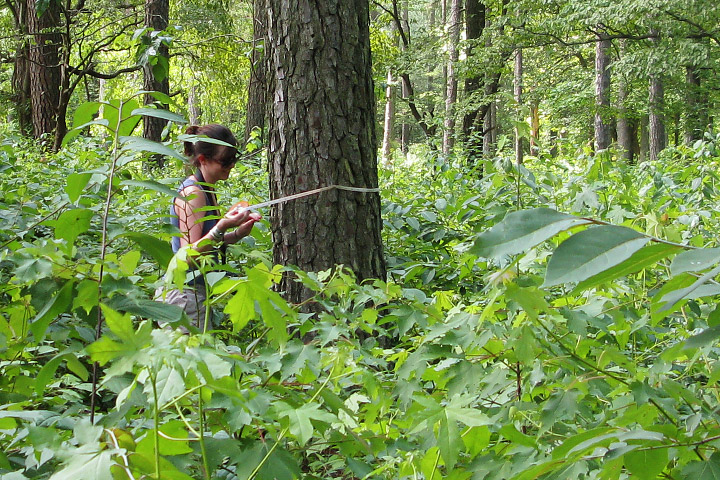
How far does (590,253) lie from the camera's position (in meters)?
0.62

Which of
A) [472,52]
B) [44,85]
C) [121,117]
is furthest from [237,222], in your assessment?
[472,52]

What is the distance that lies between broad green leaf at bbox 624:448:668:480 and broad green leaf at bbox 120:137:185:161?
2.89 feet

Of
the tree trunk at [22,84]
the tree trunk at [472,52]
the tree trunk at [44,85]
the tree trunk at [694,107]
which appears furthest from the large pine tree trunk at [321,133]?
the tree trunk at [694,107]

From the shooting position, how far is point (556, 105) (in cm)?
1859

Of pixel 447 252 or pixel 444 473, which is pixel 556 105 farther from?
pixel 444 473

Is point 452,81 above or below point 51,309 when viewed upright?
above

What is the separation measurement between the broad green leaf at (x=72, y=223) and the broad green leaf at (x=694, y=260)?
1.14 meters

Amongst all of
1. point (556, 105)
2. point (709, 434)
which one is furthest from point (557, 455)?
point (556, 105)

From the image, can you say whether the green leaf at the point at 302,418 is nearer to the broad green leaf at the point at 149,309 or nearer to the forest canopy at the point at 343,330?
the forest canopy at the point at 343,330

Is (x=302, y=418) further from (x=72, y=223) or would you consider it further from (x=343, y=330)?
(x=72, y=223)

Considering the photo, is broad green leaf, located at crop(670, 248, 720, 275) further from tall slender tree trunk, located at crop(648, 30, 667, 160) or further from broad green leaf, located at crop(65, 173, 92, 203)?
tall slender tree trunk, located at crop(648, 30, 667, 160)

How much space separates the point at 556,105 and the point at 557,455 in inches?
751

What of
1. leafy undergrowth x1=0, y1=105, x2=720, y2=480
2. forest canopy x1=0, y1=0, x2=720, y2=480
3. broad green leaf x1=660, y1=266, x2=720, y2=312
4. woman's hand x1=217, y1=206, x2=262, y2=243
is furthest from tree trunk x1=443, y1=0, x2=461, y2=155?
broad green leaf x1=660, y1=266, x2=720, y2=312

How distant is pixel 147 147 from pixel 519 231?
2.75 feet
